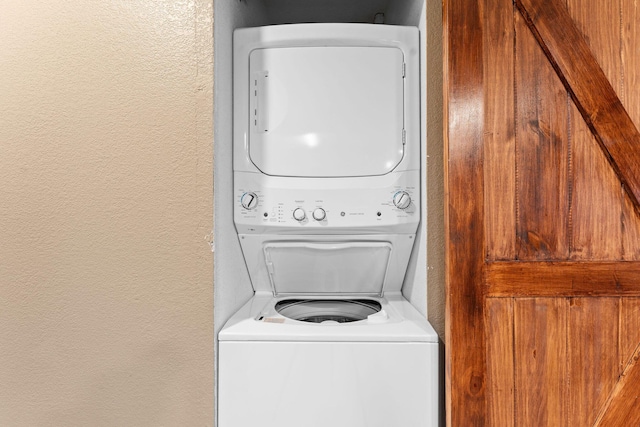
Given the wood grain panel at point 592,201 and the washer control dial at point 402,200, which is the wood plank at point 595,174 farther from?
the washer control dial at point 402,200

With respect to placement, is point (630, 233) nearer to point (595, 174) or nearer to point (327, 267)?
point (595, 174)

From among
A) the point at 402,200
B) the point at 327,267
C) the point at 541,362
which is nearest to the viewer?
the point at 541,362

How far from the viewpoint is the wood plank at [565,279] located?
47.9 inches

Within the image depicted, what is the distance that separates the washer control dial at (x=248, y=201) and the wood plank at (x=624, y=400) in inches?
55.4

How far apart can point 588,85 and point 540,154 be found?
0.89 ft

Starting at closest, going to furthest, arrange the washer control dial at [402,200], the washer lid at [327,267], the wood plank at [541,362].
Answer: the wood plank at [541,362] → the washer control dial at [402,200] → the washer lid at [327,267]

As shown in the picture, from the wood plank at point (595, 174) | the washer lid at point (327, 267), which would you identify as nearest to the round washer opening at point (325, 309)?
the washer lid at point (327, 267)

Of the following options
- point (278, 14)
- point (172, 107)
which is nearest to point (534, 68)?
point (172, 107)

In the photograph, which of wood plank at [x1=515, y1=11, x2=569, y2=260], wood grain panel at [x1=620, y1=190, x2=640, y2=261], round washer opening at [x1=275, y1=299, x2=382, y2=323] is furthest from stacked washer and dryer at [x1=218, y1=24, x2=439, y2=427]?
wood grain panel at [x1=620, y1=190, x2=640, y2=261]

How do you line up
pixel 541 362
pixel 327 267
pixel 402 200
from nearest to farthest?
pixel 541 362 < pixel 402 200 < pixel 327 267

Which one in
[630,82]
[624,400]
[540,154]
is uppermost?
[630,82]

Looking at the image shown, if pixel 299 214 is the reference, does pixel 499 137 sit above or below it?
above

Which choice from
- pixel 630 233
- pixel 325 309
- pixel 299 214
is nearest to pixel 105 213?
pixel 299 214

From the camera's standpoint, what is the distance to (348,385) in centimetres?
124
